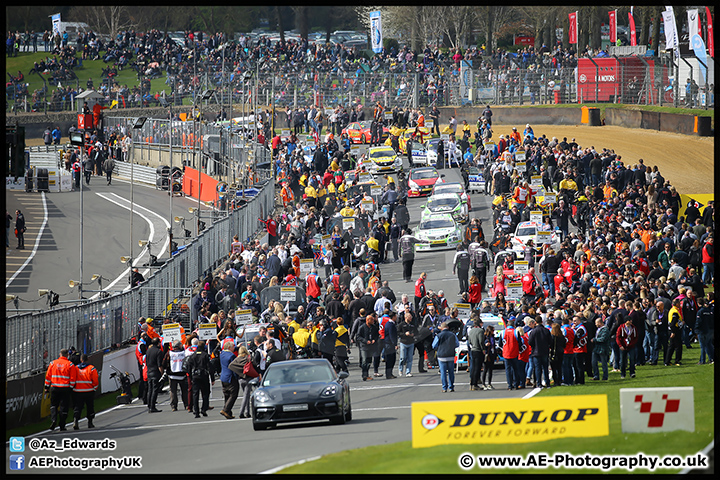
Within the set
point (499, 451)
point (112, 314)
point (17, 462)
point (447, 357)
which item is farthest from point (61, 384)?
point (499, 451)

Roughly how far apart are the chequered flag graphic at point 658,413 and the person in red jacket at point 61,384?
1050 cm

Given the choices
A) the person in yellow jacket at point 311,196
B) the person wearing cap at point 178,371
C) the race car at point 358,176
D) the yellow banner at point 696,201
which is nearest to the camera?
the person wearing cap at point 178,371

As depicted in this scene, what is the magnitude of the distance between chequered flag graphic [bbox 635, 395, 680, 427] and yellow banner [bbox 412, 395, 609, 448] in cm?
52

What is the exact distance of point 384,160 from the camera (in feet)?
150

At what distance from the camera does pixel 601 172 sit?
36750 millimetres

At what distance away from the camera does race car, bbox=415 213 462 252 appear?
34406mm

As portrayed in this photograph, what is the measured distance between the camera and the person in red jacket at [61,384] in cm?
1844

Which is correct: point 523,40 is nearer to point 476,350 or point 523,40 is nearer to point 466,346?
point 466,346

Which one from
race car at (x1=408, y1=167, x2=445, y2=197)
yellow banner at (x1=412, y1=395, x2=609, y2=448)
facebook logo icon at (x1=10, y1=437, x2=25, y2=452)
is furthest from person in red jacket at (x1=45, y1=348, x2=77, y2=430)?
race car at (x1=408, y1=167, x2=445, y2=197)

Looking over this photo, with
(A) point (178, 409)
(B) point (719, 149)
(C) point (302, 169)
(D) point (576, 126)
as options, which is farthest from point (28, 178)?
(B) point (719, 149)

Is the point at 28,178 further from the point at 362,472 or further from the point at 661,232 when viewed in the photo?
the point at 362,472

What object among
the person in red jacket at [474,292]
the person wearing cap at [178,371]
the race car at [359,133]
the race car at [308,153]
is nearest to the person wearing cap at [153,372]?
the person wearing cap at [178,371]

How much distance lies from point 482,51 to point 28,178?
39.0 meters

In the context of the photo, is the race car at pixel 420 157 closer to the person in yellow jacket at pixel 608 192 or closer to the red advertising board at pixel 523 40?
the person in yellow jacket at pixel 608 192
